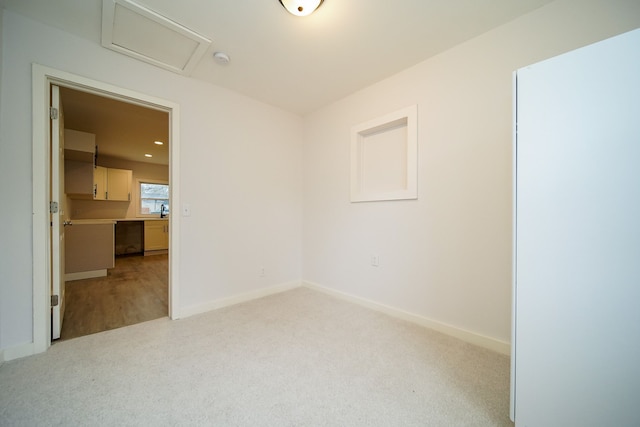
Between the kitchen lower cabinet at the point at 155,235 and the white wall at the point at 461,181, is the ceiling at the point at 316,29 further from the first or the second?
the kitchen lower cabinet at the point at 155,235

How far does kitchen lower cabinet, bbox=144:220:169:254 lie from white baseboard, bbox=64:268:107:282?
2166 mm

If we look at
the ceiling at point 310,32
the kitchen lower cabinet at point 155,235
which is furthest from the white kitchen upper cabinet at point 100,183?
the ceiling at point 310,32

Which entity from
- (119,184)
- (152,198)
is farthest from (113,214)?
(152,198)

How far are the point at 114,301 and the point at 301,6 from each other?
364cm

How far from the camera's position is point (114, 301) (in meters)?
2.82

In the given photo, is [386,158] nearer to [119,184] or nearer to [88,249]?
[88,249]

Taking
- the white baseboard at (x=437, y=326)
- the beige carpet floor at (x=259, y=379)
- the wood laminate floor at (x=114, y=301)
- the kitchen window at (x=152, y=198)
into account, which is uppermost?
the kitchen window at (x=152, y=198)

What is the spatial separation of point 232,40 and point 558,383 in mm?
2901

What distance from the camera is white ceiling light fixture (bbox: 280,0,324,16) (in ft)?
4.94

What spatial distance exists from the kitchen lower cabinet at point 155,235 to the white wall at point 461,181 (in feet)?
19.0

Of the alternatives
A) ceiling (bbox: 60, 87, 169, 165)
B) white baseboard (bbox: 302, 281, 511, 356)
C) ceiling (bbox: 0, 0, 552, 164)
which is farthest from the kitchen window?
white baseboard (bbox: 302, 281, 511, 356)

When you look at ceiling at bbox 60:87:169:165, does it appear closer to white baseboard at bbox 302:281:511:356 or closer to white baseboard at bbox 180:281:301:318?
white baseboard at bbox 180:281:301:318

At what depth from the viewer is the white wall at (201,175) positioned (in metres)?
1.64

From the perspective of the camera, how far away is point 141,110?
10.6ft
